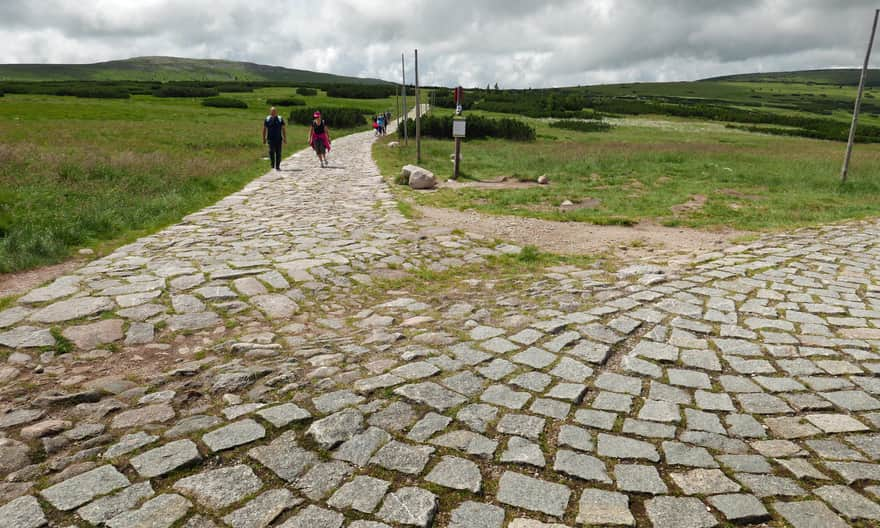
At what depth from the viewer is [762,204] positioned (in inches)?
486

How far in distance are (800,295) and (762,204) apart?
7719 millimetres

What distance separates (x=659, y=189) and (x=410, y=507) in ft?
45.0

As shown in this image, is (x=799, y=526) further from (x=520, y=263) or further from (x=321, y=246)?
(x=321, y=246)

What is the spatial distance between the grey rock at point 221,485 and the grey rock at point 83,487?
0.32 meters

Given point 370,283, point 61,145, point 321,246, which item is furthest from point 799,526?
point 61,145

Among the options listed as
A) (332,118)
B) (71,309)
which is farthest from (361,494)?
(332,118)

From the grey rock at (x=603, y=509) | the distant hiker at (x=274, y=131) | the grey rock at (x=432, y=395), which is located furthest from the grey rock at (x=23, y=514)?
the distant hiker at (x=274, y=131)

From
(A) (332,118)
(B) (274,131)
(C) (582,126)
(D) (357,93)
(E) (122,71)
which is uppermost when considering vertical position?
(E) (122,71)

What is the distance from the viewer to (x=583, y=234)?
900cm

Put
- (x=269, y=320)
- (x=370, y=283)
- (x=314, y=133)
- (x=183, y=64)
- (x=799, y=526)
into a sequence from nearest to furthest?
(x=799, y=526) < (x=269, y=320) < (x=370, y=283) < (x=314, y=133) < (x=183, y=64)

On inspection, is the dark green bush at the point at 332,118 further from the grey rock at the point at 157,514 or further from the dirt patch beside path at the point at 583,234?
the grey rock at the point at 157,514

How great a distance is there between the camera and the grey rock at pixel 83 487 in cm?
256

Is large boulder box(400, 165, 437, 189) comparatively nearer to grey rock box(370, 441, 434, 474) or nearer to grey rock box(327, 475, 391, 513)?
grey rock box(370, 441, 434, 474)

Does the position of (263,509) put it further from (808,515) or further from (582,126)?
(582,126)
